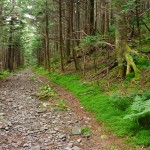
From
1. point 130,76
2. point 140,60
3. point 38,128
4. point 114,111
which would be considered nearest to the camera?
point 38,128

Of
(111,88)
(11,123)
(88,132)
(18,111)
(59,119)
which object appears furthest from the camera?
(111,88)

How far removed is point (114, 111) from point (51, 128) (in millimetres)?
2461

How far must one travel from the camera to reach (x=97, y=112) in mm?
10133

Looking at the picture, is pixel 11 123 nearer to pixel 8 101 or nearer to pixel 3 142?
pixel 3 142

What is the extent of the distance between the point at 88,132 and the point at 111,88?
5.03 metres

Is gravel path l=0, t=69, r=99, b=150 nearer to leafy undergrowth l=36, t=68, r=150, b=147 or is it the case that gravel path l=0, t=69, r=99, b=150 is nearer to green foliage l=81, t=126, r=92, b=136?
green foliage l=81, t=126, r=92, b=136

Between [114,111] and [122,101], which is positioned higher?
[122,101]

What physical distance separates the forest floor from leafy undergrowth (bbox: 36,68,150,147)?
1.00 feet

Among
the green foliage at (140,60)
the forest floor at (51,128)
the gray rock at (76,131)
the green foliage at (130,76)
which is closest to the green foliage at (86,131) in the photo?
the forest floor at (51,128)

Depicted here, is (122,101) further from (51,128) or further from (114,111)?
(51,128)

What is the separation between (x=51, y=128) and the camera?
28.8ft

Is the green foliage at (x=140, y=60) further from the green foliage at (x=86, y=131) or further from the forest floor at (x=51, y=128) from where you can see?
the green foliage at (x=86, y=131)

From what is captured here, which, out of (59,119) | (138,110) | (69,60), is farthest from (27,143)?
(69,60)

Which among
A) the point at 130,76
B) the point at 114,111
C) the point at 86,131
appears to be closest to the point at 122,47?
the point at 130,76
